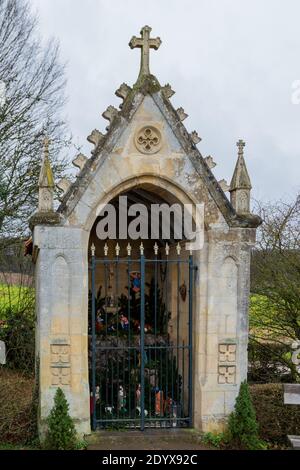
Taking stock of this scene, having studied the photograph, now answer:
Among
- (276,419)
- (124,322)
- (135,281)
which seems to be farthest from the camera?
(135,281)

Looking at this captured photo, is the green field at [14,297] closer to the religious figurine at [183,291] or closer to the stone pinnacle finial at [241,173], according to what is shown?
the religious figurine at [183,291]

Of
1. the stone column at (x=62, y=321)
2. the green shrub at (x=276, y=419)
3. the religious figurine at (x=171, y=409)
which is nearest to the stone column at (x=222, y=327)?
the religious figurine at (x=171, y=409)

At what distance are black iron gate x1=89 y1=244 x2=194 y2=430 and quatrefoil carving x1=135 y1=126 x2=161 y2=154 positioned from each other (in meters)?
1.31

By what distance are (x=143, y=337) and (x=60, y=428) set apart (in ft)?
5.10

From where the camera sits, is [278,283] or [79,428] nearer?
[79,428]

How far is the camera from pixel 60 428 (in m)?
6.53

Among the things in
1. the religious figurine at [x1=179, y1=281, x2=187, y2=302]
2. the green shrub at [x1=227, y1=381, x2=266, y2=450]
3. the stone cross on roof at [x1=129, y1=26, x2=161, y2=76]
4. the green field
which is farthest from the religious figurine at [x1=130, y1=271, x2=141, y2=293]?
the green field

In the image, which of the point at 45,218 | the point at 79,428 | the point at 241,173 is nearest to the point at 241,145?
the point at 241,173

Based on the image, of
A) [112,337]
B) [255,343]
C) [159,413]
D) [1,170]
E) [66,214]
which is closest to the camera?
[66,214]

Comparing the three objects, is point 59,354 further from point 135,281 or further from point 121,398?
point 135,281

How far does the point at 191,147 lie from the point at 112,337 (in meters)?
3.38

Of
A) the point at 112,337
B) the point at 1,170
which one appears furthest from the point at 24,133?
the point at 112,337

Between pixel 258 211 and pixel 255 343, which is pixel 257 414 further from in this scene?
pixel 258 211

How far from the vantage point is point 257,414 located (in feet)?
25.8
